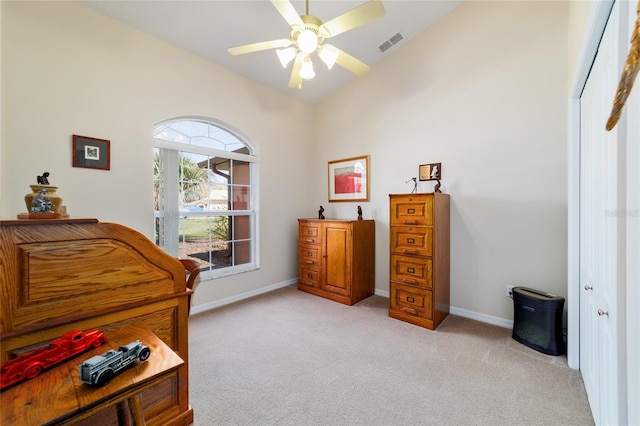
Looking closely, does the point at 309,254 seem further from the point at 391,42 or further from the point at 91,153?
the point at 391,42

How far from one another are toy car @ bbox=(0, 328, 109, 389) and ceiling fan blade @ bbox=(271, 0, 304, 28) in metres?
2.15

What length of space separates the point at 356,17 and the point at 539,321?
2.98m

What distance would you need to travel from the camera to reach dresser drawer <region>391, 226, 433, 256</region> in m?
2.83

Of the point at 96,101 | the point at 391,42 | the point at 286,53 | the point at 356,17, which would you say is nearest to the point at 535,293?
the point at 356,17

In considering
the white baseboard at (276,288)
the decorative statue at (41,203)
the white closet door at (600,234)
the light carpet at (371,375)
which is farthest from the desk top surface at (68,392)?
the white baseboard at (276,288)

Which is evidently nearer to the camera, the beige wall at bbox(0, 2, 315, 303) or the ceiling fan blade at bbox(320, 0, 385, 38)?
the ceiling fan blade at bbox(320, 0, 385, 38)

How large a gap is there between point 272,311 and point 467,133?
3179 mm

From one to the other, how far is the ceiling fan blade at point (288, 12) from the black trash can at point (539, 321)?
3062 millimetres

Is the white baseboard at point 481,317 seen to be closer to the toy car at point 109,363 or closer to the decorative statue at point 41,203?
the toy car at point 109,363

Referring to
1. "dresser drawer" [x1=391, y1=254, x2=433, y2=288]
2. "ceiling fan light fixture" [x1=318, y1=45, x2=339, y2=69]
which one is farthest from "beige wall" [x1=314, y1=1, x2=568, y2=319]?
"ceiling fan light fixture" [x1=318, y1=45, x2=339, y2=69]

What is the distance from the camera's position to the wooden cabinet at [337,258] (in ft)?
11.6

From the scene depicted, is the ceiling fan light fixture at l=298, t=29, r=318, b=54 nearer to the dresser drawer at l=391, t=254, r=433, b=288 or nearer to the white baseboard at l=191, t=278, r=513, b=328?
the dresser drawer at l=391, t=254, r=433, b=288

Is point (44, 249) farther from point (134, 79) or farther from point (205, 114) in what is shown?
point (205, 114)

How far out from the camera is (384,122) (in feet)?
12.4
